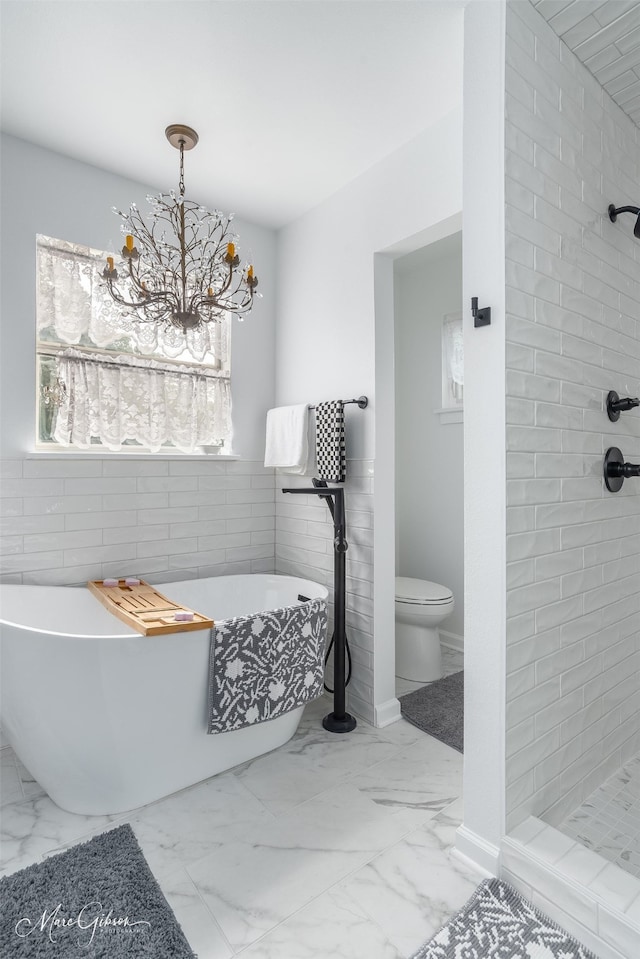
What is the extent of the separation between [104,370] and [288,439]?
1.02 metres

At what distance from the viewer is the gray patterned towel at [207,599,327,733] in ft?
6.33

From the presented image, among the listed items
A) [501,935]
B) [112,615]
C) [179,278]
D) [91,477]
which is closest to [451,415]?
[179,278]

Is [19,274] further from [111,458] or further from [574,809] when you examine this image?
[574,809]

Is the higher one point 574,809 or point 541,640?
point 541,640

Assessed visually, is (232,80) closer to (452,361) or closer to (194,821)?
(452,361)

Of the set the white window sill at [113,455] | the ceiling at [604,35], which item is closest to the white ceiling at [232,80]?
the ceiling at [604,35]

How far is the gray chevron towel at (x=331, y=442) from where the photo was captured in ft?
8.36

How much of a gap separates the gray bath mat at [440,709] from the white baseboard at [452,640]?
1.60 feet

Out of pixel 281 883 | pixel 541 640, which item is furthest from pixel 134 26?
pixel 281 883

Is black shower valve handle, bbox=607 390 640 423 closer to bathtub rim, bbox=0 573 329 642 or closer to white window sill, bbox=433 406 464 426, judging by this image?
bathtub rim, bbox=0 573 329 642

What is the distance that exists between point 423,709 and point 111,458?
205cm

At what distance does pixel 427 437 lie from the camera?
3.71 metres

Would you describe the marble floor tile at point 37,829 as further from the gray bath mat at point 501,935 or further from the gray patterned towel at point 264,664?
the gray bath mat at point 501,935

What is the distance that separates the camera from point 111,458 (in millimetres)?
2572
